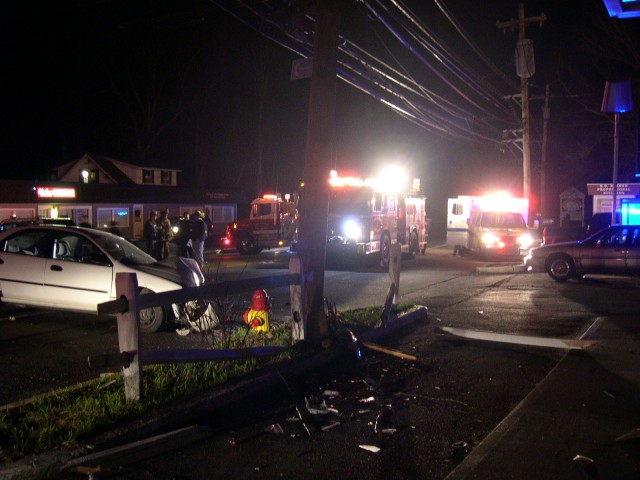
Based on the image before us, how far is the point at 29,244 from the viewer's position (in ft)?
35.3

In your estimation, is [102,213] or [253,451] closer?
[253,451]

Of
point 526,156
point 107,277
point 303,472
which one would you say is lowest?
point 303,472

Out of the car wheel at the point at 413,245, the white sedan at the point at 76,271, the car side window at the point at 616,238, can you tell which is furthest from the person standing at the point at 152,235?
the car side window at the point at 616,238

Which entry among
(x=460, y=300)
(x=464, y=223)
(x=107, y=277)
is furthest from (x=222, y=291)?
(x=464, y=223)

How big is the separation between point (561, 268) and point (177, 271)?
11375 millimetres

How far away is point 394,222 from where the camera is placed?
22.6 metres

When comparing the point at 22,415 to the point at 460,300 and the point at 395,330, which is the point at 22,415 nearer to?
the point at 395,330

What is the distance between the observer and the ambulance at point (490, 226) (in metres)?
24.8

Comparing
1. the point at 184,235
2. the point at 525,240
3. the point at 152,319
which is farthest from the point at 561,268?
the point at 152,319

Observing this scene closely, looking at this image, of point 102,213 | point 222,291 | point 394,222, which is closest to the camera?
point 222,291

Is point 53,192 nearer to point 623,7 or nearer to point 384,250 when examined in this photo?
point 384,250

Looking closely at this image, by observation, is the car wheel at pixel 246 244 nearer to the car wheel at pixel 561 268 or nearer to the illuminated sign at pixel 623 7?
the car wheel at pixel 561 268

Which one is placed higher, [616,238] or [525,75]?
[525,75]

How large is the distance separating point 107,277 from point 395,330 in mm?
4529
